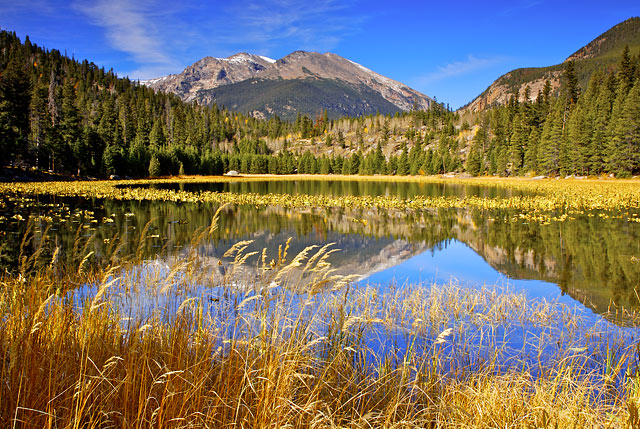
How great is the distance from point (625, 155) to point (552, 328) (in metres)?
63.0

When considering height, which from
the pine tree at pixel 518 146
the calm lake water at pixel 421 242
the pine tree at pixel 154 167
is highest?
the pine tree at pixel 518 146

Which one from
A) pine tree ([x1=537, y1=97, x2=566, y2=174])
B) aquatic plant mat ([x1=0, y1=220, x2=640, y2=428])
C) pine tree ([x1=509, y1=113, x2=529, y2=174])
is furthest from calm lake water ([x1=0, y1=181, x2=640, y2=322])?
pine tree ([x1=509, y1=113, x2=529, y2=174])

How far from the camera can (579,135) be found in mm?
62250

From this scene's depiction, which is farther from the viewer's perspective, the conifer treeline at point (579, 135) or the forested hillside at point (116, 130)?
the forested hillside at point (116, 130)

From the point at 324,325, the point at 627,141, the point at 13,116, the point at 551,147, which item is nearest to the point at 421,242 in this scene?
the point at 324,325

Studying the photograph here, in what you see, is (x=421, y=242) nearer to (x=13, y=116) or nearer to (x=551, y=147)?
(x=551, y=147)

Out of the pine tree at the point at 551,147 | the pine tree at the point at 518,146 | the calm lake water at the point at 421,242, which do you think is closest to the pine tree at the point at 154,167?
the calm lake water at the point at 421,242

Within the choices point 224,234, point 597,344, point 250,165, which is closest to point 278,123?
point 250,165

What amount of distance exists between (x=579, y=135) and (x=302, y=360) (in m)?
73.5

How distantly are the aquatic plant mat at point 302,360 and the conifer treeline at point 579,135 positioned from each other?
61.7 meters

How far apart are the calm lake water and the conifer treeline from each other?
145ft

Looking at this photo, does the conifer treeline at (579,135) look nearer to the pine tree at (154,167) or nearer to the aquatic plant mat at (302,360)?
the aquatic plant mat at (302,360)

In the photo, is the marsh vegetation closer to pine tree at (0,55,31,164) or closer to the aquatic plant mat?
the aquatic plant mat

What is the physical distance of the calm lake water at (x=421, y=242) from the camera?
10078 mm
